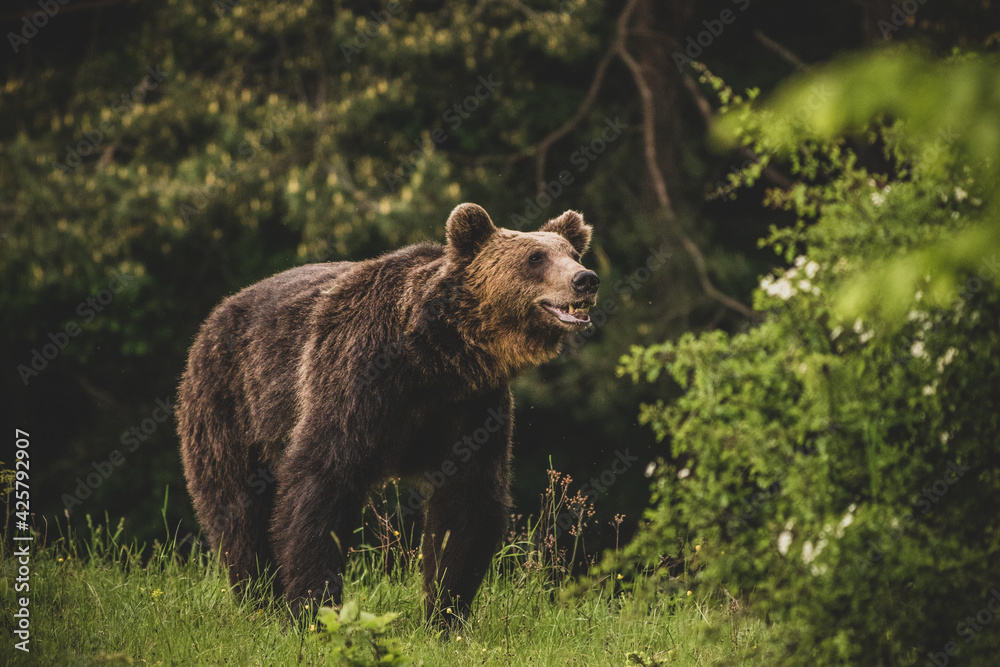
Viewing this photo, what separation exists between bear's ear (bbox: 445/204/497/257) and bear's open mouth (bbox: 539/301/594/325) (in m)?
0.48

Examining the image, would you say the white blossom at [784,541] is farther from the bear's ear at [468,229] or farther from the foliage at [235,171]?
the foliage at [235,171]

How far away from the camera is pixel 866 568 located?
2.62 meters

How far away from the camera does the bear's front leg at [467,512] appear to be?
14.8 ft

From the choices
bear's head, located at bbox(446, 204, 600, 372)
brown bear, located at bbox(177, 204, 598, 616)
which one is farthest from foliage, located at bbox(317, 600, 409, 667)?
bear's head, located at bbox(446, 204, 600, 372)

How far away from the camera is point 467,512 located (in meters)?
4.53

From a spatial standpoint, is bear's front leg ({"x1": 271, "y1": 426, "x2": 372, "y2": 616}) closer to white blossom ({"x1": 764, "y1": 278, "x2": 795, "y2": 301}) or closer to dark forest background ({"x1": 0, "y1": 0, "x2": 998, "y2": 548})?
white blossom ({"x1": 764, "y1": 278, "x2": 795, "y2": 301})

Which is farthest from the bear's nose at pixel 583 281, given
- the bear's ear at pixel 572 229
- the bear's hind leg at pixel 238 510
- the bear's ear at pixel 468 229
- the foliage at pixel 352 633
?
the bear's hind leg at pixel 238 510

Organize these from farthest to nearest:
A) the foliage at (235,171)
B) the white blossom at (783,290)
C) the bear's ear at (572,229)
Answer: the foliage at (235,171)
the bear's ear at (572,229)
the white blossom at (783,290)

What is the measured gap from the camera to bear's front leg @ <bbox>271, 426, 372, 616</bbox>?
4.29 m

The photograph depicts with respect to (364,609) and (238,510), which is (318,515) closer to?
(364,609)

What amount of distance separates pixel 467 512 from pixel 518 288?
111 cm

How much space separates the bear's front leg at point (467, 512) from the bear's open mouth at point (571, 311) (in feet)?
1.85

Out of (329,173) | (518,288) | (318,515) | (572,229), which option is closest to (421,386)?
(518,288)

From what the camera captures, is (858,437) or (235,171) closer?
(858,437)
